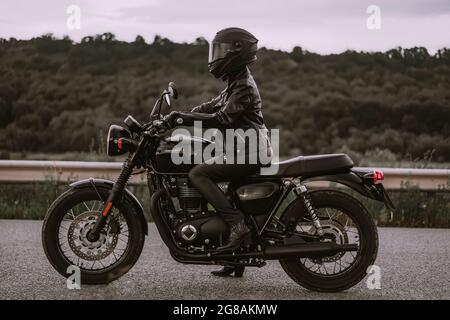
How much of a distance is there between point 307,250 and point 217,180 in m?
0.90

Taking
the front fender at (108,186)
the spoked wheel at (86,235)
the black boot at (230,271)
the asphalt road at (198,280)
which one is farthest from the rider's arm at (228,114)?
the black boot at (230,271)

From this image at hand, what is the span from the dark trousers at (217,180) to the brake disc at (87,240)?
86cm

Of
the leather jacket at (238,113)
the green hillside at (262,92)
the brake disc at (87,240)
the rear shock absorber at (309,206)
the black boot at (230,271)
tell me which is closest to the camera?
the leather jacket at (238,113)

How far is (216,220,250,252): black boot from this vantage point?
5770 mm

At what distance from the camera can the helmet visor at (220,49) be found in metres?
5.88

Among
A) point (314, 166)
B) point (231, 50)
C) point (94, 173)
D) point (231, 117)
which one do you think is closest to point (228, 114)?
point (231, 117)

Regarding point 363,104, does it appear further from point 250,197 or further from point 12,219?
point 250,197

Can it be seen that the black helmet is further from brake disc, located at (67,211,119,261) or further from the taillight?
brake disc, located at (67,211,119,261)

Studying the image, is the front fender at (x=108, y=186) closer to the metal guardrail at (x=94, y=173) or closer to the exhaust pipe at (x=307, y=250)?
the exhaust pipe at (x=307, y=250)

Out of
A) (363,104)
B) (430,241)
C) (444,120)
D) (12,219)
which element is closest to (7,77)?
(363,104)

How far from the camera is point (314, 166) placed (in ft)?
19.2

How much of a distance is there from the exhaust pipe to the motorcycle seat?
0.57 meters

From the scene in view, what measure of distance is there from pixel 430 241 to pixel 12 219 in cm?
559

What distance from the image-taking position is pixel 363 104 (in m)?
33.2
